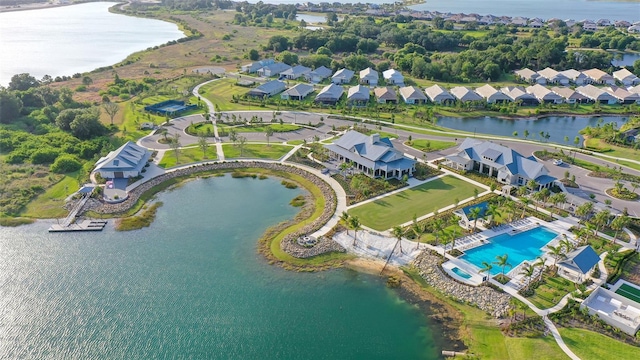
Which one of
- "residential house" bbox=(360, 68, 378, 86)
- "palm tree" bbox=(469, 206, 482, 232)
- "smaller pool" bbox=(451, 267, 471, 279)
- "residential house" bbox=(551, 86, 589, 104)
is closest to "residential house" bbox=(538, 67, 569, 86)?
"residential house" bbox=(551, 86, 589, 104)

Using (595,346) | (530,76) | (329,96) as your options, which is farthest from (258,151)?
(530,76)

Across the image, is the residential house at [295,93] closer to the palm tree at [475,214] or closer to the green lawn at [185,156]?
the green lawn at [185,156]

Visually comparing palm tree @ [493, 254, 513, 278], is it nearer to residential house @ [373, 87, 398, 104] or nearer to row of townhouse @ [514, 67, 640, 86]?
residential house @ [373, 87, 398, 104]

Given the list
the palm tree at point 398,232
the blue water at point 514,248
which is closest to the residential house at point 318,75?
the palm tree at point 398,232

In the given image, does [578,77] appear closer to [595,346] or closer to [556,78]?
[556,78]

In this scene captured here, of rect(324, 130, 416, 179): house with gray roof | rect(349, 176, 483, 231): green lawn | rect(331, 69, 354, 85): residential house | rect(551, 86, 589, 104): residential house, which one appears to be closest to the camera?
rect(349, 176, 483, 231): green lawn

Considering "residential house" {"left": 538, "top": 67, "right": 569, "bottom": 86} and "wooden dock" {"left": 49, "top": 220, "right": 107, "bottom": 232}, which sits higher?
"residential house" {"left": 538, "top": 67, "right": 569, "bottom": 86}

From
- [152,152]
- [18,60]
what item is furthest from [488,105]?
[18,60]

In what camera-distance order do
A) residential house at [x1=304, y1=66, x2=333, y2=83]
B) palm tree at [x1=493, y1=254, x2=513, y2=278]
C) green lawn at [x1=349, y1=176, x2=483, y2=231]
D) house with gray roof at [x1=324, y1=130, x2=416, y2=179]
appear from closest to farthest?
palm tree at [x1=493, y1=254, x2=513, y2=278] → green lawn at [x1=349, y1=176, x2=483, y2=231] → house with gray roof at [x1=324, y1=130, x2=416, y2=179] → residential house at [x1=304, y1=66, x2=333, y2=83]
